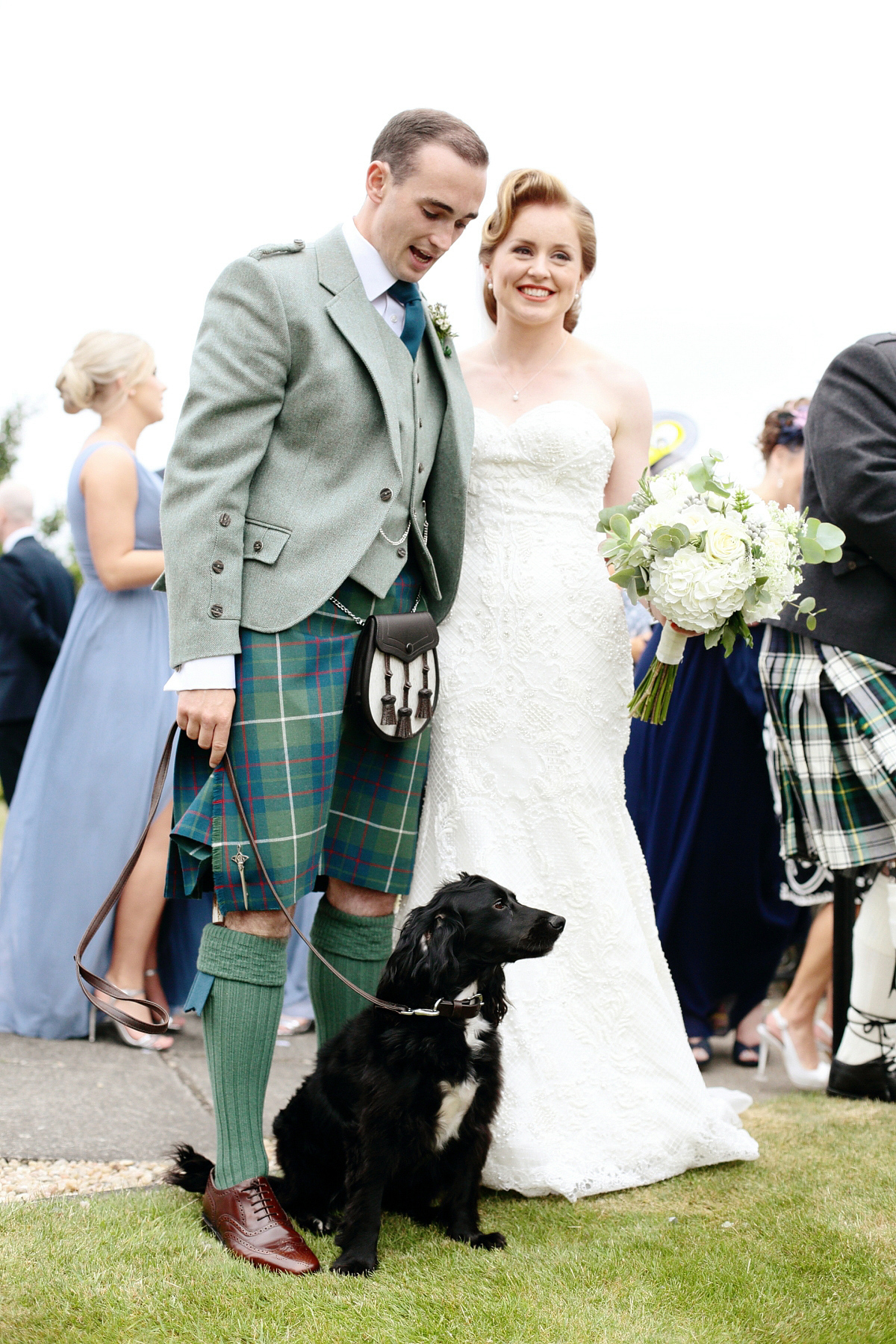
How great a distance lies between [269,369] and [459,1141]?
1.61m

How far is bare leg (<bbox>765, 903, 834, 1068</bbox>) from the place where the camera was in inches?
148

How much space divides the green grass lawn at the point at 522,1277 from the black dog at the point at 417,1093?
3.7 inches

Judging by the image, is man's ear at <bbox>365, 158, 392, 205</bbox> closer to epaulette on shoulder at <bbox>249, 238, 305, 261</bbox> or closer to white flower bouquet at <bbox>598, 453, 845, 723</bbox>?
epaulette on shoulder at <bbox>249, 238, 305, 261</bbox>

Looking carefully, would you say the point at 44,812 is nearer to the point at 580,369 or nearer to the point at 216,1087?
the point at 216,1087

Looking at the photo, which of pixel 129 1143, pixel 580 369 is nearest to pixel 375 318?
pixel 580 369

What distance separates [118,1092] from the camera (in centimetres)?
333

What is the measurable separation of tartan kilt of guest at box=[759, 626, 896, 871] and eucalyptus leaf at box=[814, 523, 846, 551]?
0.58 m

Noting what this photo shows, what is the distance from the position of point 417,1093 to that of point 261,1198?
0.37 metres

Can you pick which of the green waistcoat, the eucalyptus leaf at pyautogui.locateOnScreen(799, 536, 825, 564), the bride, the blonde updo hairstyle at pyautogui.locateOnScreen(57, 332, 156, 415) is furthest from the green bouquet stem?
the blonde updo hairstyle at pyautogui.locateOnScreen(57, 332, 156, 415)

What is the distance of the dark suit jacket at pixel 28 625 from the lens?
491cm

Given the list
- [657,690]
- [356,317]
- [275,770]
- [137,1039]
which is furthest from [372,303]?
[137,1039]

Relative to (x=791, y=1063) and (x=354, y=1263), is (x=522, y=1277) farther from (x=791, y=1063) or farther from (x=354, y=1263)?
(x=791, y=1063)

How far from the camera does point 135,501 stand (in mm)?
3918

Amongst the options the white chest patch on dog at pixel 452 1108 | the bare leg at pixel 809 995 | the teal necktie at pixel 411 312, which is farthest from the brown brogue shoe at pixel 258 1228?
the bare leg at pixel 809 995
